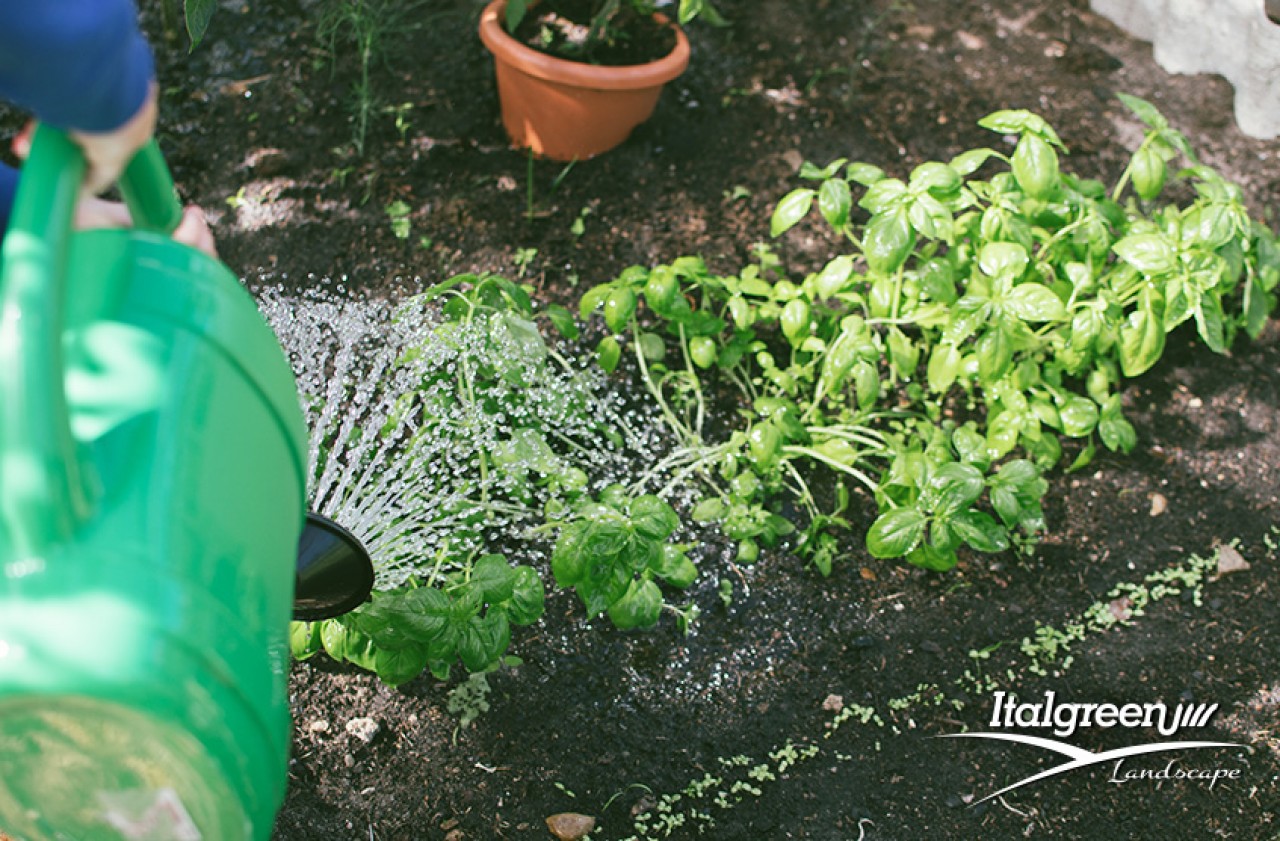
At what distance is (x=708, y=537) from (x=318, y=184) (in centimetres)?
116

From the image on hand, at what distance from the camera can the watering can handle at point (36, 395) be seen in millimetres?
638

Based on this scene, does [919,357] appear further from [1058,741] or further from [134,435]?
[134,435]

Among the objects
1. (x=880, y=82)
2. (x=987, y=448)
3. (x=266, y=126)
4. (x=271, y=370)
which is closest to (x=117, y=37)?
(x=271, y=370)

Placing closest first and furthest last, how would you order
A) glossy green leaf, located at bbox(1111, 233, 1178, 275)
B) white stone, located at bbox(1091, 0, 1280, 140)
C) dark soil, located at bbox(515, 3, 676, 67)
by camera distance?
glossy green leaf, located at bbox(1111, 233, 1178, 275) → dark soil, located at bbox(515, 3, 676, 67) → white stone, located at bbox(1091, 0, 1280, 140)

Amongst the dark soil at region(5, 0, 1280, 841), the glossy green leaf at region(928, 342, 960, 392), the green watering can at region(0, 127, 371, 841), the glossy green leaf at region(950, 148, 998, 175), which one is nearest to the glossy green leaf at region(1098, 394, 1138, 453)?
the dark soil at region(5, 0, 1280, 841)

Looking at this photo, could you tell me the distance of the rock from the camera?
5.21 feet

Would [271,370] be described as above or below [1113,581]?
above

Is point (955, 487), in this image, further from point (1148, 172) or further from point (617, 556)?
point (1148, 172)

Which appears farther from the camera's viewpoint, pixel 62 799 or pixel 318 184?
pixel 318 184

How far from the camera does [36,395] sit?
2.10 feet

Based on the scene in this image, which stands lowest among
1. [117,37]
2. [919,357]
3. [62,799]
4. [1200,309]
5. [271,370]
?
[919,357]

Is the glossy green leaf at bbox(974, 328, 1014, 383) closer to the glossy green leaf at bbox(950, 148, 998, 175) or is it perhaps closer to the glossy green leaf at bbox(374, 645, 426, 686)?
the glossy green leaf at bbox(950, 148, 998, 175)

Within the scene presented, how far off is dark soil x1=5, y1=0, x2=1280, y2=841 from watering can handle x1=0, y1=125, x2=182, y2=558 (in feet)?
3.41

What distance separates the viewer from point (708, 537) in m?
1.95
